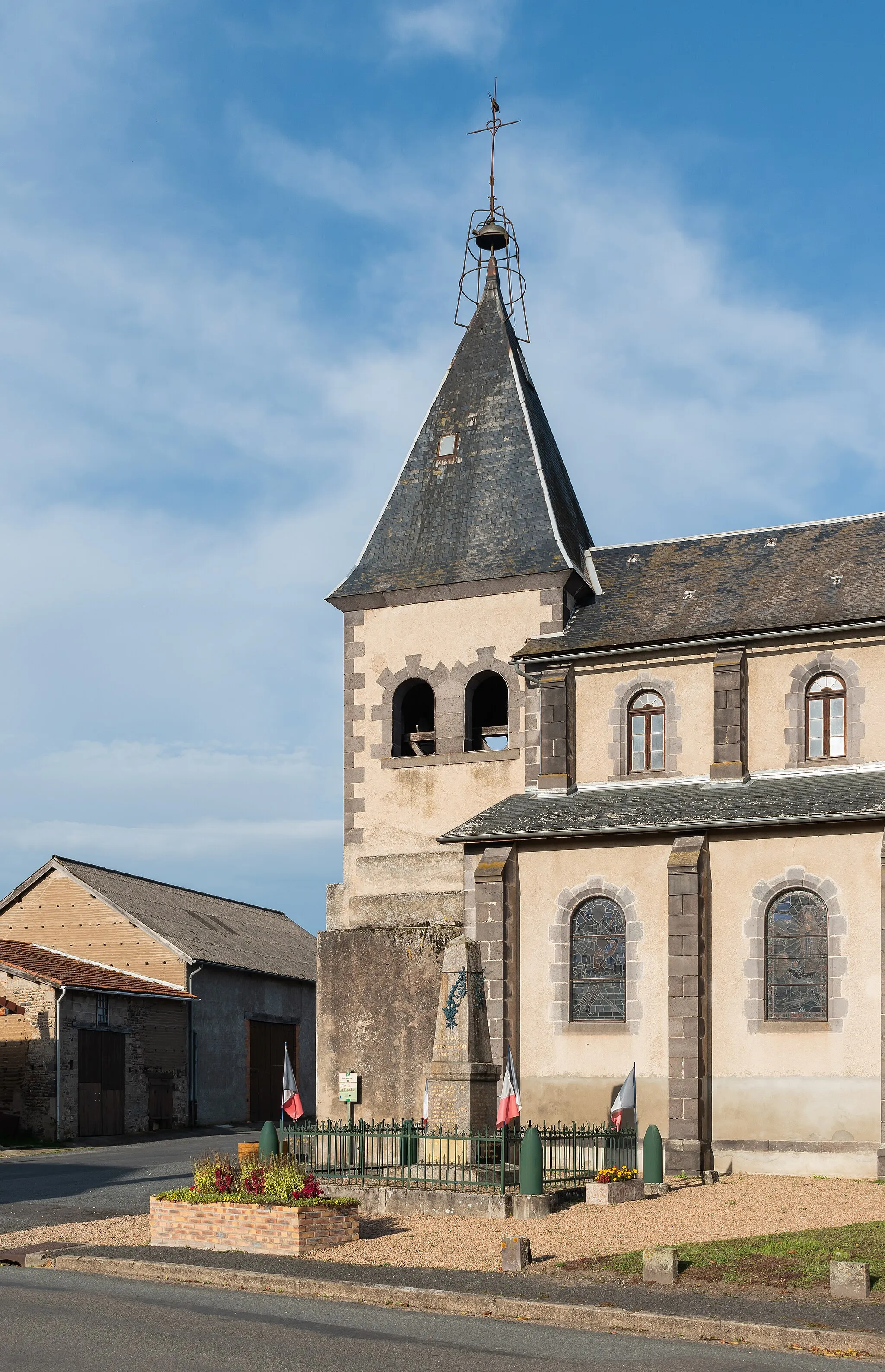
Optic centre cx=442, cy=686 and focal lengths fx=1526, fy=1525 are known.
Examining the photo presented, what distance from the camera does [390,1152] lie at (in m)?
22.5

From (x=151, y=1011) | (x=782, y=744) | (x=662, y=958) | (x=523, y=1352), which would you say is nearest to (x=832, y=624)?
(x=782, y=744)

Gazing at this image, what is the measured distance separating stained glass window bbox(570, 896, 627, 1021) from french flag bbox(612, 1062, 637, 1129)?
2120 mm

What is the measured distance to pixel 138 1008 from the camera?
3834 centimetres

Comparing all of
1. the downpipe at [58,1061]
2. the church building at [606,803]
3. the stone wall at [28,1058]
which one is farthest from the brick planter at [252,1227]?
the stone wall at [28,1058]

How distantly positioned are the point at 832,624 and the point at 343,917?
34.0 ft

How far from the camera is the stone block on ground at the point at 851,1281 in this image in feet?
43.2

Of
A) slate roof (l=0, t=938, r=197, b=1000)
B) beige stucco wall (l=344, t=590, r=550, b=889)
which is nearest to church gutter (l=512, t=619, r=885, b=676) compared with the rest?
beige stucco wall (l=344, t=590, r=550, b=889)

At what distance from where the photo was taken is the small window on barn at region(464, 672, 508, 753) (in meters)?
28.6

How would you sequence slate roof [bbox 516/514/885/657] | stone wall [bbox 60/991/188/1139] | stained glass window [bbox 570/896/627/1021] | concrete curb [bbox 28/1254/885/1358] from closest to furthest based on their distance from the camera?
concrete curb [bbox 28/1254/885/1358] → stained glass window [bbox 570/896/627/1021] → slate roof [bbox 516/514/885/657] → stone wall [bbox 60/991/188/1139]

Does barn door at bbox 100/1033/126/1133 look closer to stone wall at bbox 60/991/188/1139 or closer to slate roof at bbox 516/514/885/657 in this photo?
stone wall at bbox 60/991/188/1139

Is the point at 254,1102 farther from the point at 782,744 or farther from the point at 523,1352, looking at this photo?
the point at 523,1352

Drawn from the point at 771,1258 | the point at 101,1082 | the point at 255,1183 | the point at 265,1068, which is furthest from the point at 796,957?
the point at 265,1068

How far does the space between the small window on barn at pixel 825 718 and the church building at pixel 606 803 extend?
4 cm

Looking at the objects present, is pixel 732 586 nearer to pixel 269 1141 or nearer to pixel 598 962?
pixel 598 962
